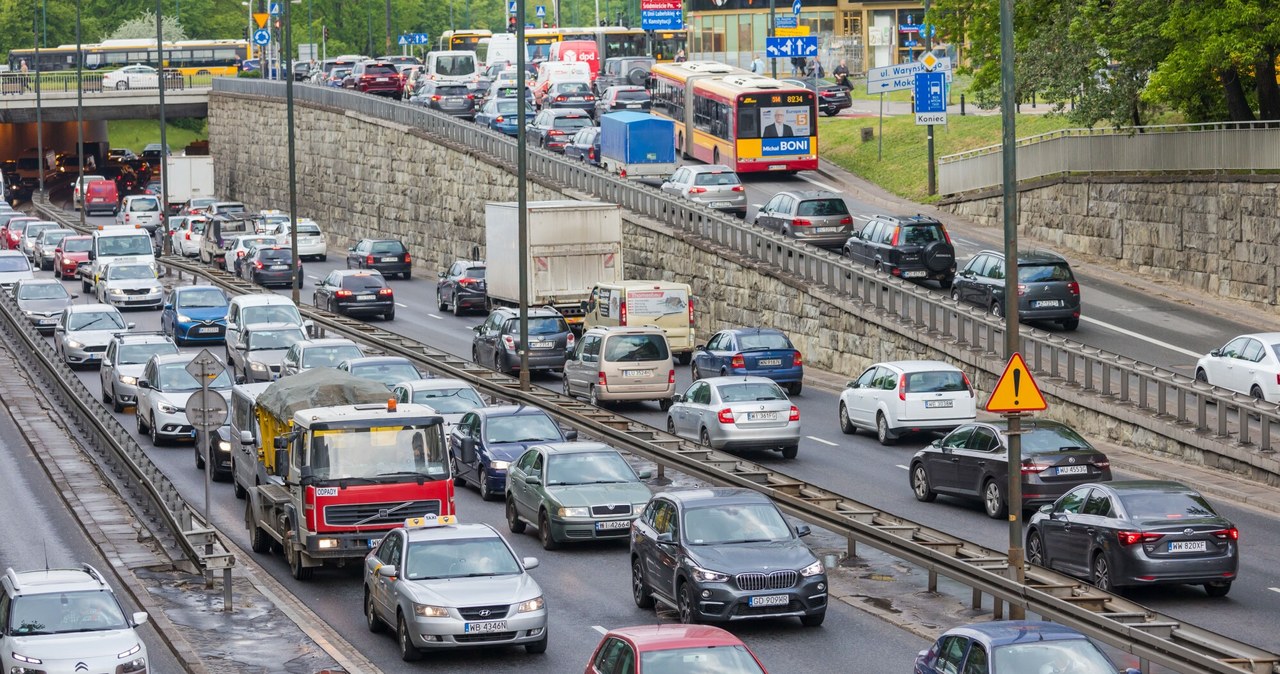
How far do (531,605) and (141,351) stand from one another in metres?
22.1

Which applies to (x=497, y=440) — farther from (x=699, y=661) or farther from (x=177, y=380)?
(x=699, y=661)

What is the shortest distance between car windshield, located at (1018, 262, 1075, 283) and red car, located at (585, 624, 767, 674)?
25.2 m

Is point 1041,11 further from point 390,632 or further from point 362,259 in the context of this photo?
point 390,632

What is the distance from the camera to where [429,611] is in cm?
1802

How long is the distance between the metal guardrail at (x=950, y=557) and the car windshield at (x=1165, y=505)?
1.66 m

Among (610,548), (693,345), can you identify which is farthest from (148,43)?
(610,548)

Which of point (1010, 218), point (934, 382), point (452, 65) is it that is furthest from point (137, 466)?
point (452, 65)

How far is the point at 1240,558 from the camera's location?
74.6 ft

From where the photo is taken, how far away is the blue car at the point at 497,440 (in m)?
27.8

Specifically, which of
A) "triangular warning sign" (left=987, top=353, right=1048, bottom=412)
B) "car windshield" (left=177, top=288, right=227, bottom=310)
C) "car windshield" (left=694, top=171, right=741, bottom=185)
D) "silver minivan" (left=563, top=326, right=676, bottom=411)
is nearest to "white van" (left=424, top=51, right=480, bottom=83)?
"car windshield" (left=694, top=171, right=741, bottom=185)

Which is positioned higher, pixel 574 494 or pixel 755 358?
pixel 755 358

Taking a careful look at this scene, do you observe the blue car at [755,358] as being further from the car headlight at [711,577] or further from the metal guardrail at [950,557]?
the car headlight at [711,577]

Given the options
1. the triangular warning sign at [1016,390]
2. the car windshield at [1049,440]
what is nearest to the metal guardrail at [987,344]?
the car windshield at [1049,440]

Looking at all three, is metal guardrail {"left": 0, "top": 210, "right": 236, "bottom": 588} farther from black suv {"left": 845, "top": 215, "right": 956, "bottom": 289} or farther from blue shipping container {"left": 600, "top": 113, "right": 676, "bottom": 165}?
blue shipping container {"left": 600, "top": 113, "right": 676, "bottom": 165}
